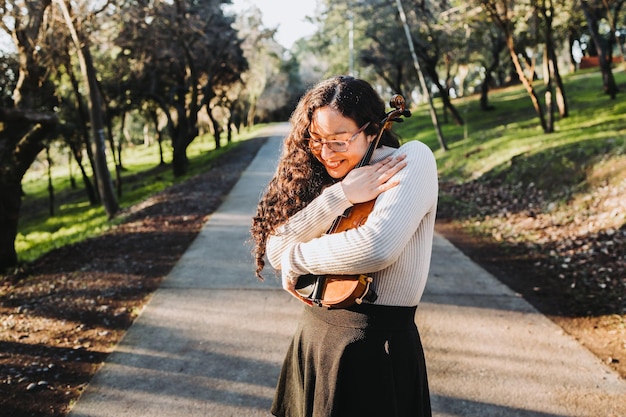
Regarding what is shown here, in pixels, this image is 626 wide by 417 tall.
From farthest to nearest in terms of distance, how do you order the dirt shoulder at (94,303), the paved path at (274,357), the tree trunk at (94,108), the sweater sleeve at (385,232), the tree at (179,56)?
the tree at (179,56) < the tree trunk at (94,108) < the dirt shoulder at (94,303) < the paved path at (274,357) < the sweater sleeve at (385,232)

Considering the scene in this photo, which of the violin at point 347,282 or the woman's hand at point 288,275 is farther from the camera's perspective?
the woman's hand at point 288,275

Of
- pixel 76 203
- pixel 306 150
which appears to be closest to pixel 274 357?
pixel 306 150

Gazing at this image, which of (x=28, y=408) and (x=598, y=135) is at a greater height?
(x=598, y=135)

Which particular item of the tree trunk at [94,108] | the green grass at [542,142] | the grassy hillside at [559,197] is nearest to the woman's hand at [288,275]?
the grassy hillside at [559,197]

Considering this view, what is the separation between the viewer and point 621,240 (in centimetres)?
618

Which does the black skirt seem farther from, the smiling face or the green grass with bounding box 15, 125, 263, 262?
the green grass with bounding box 15, 125, 263, 262

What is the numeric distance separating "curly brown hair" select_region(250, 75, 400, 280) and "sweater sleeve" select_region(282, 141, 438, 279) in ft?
0.60

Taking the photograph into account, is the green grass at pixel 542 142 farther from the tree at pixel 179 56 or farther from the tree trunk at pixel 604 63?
the tree at pixel 179 56

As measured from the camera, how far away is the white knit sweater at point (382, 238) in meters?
1.52

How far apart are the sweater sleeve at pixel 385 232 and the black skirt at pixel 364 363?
0.20m

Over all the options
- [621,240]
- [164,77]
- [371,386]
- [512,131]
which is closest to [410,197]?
[371,386]

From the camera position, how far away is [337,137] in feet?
5.52

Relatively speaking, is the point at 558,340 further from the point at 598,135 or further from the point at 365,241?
the point at 598,135

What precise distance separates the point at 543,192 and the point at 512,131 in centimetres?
719
